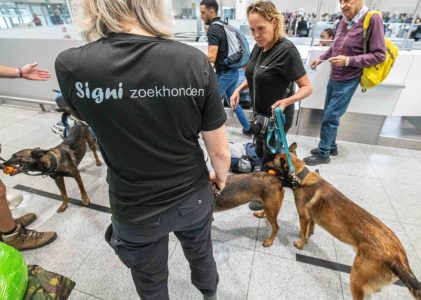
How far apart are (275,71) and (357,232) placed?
1.09 metres

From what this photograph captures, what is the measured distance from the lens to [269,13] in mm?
1438

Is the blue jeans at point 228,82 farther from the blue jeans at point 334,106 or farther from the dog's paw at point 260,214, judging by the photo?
the dog's paw at point 260,214

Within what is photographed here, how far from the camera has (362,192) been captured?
7.50ft

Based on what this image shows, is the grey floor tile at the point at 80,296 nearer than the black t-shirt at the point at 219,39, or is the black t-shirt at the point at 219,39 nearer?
the grey floor tile at the point at 80,296

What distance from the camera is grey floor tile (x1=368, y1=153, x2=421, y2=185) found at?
8.09 feet

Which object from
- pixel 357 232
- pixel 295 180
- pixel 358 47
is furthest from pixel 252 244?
pixel 358 47

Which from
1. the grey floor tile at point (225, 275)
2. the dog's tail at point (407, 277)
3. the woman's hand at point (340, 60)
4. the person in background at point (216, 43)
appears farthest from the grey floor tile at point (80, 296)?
the woman's hand at point (340, 60)

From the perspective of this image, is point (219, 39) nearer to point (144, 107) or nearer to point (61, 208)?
point (144, 107)

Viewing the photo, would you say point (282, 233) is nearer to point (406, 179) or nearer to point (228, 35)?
point (406, 179)

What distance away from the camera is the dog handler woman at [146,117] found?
579 mm

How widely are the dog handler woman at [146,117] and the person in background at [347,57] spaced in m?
2.00

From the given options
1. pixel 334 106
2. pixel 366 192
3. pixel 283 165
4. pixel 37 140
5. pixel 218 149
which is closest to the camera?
pixel 218 149

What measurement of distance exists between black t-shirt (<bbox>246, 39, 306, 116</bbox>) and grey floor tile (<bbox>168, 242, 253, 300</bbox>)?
1.11m

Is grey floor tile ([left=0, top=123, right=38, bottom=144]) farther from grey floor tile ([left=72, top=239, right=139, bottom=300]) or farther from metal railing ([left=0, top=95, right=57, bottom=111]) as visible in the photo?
grey floor tile ([left=72, top=239, right=139, bottom=300])
